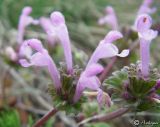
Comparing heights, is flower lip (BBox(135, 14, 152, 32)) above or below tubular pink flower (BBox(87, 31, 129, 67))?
above

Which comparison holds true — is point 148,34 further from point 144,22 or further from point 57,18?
point 57,18

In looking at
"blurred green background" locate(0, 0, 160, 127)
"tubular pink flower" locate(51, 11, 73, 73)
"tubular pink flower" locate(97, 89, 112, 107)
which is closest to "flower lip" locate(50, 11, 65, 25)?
"tubular pink flower" locate(51, 11, 73, 73)

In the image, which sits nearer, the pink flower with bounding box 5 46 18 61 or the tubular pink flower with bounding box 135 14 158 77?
the tubular pink flower with bounding box 135 14 158 77

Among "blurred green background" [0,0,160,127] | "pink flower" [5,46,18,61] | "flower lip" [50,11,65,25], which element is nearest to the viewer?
"flower lip" [50,11,65,25]

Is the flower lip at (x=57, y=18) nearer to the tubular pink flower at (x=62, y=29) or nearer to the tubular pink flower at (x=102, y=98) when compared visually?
the tubular pink flower at (x=62, y=29)

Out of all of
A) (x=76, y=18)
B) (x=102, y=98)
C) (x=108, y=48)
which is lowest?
(x=76, y=18)

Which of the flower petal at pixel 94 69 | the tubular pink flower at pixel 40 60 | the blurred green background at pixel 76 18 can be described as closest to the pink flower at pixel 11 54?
the blurred green background at pixel 76 18

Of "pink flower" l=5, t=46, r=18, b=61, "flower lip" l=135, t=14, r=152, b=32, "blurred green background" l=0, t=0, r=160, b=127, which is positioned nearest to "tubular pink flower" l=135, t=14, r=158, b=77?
"flower lip" l=135, t=14, r=152, b=32

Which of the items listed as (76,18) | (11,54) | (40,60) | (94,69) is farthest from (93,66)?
(76,18)

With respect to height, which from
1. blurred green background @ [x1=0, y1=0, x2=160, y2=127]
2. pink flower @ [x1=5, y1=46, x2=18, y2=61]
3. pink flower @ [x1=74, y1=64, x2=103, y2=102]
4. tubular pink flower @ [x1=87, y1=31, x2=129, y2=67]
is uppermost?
tubular pink flower @ [x1=87, y1=31, x2=129, y2=67]

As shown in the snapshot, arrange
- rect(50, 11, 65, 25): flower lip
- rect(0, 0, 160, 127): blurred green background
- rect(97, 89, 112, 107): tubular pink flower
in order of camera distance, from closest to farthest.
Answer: rect(97, 89, 112, 107): tubular pink flower < rect(50, 11, 65, 25): flower lip < rect(0, 0, 160, 127): blurred green background

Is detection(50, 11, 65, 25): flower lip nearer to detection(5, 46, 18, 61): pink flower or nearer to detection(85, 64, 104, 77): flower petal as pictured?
detection(85, 64, 104, 77): flower petal
